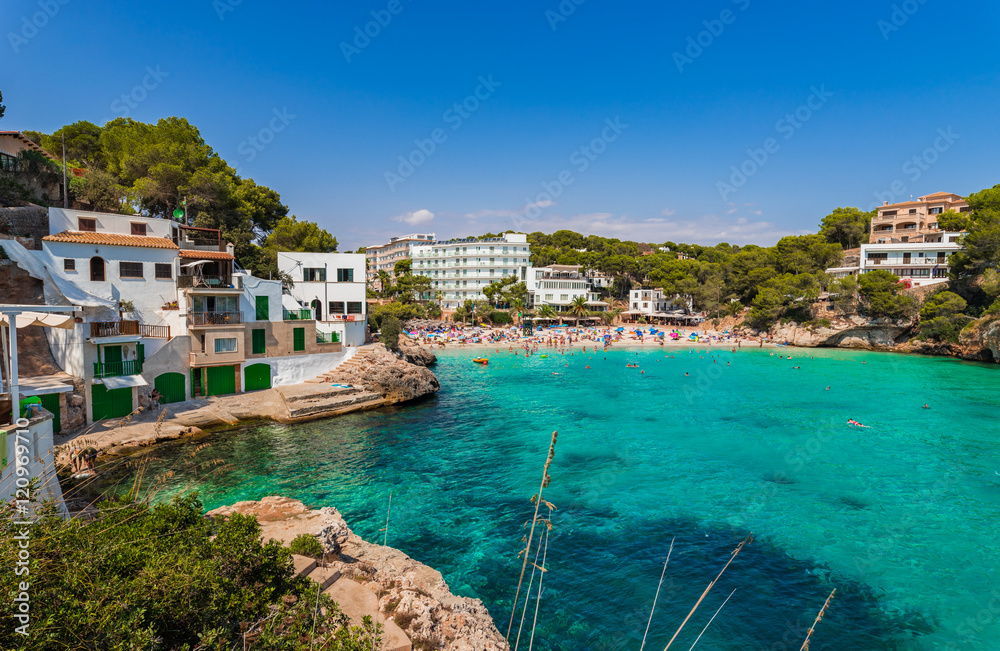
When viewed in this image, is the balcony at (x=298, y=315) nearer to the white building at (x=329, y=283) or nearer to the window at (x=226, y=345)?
the white building at (x=329, y=283)

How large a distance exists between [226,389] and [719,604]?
2607 cm

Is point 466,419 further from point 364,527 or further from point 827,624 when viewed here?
point 827,624

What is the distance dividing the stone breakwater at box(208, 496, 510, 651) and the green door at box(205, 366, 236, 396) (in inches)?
724

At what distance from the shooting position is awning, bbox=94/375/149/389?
21.7 meters

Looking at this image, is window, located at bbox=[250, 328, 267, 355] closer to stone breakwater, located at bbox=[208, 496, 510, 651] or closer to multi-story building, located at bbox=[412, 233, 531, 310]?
stone breakwater, located at bbox=[208, 496, 510, 651]

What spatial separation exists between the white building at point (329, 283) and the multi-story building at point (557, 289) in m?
52.2

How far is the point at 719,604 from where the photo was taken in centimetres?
1185

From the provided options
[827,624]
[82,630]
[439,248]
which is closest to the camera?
[82,630]

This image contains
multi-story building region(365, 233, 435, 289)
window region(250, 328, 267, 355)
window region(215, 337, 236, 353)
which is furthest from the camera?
multi-story building region(365, 233, 435, 289)

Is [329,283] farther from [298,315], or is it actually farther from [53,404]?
[53,404]

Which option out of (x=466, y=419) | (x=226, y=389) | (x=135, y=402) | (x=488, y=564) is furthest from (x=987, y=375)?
(x=135, y=402)

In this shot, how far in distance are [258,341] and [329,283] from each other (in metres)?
9.30

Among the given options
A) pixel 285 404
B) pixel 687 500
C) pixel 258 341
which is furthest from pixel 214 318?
pixel 687 500

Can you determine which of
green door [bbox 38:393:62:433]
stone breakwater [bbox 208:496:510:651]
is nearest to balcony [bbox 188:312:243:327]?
green door [bbox 38:393:62:433]
